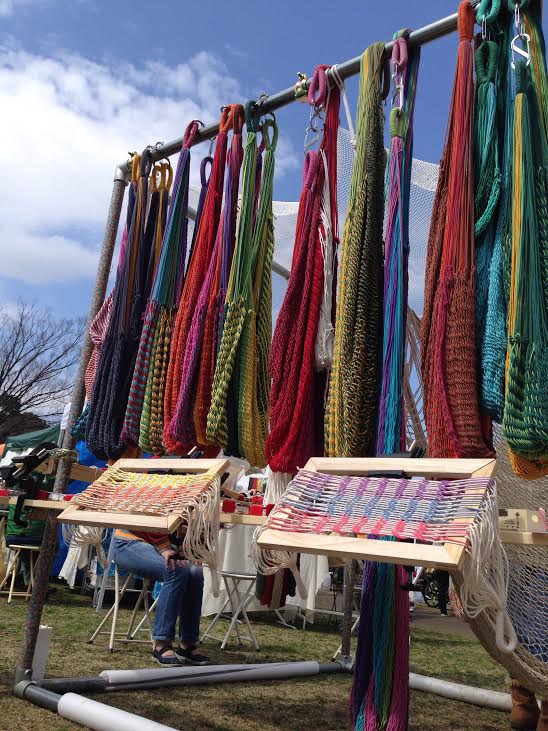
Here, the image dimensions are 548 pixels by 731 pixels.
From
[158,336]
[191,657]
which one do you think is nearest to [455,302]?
[158,336]

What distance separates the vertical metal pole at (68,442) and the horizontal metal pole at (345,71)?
1.13 ft

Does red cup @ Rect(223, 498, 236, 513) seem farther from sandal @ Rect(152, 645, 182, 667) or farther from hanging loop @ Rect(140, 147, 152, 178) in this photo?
sandal @ Rect(152, 645, 182, 667)

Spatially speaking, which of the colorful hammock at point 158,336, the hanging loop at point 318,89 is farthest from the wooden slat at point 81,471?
the hanging loop at point 318,89

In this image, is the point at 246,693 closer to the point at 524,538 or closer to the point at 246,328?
the point at 246,328

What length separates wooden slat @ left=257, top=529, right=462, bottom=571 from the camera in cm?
135

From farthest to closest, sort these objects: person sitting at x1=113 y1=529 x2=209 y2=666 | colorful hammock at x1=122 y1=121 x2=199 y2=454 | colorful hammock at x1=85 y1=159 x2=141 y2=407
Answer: person sitting at x1=113 y1=529 x2=209 y2=666 → colorful hammock at x1=85 y1=159 x2=141 y2=407 → colorful hammock at x1=122 y1=121 x2=199 y2=454

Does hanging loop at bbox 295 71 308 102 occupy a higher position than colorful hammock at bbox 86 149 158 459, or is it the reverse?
hanging loop at bbox 295 71 308 102

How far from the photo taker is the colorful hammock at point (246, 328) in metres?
2.31

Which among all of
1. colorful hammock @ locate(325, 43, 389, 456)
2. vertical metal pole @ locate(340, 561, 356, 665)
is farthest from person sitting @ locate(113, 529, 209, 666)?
colorful hammock @ locate(325, 43, 389, 456)

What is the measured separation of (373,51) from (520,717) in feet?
8.98

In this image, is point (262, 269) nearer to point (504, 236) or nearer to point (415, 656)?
point (504, 236)

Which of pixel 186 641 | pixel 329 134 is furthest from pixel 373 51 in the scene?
pixel 186 641

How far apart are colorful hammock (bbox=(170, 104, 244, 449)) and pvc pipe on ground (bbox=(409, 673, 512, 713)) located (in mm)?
2128

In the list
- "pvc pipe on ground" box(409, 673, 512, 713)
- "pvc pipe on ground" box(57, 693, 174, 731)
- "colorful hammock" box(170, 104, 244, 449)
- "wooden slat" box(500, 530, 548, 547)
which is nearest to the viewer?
"wooden slat" box(500, 530, 548, 547)
